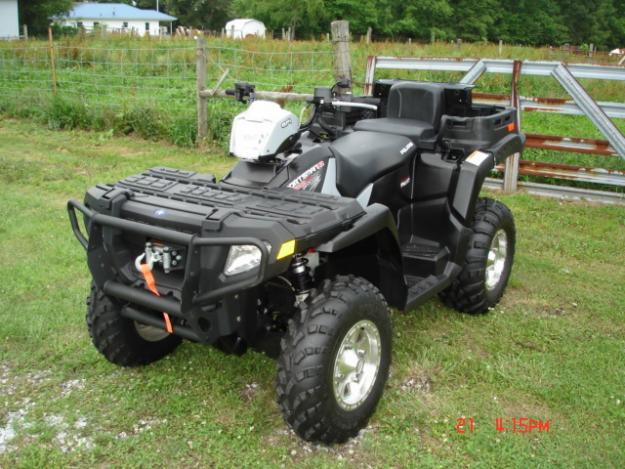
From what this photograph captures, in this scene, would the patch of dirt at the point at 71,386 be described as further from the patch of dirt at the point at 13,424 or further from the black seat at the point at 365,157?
the black seat at the point at 365,157

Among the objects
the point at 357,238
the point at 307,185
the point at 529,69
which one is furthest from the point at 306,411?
the point at 529,69

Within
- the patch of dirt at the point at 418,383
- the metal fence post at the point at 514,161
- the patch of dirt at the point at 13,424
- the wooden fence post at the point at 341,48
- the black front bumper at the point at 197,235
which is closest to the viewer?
the black front bumper at the point at 197,235

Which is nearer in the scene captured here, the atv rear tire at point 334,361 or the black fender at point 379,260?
the atv rear tire at point 334,361

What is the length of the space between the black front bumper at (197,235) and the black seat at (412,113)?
115 cm

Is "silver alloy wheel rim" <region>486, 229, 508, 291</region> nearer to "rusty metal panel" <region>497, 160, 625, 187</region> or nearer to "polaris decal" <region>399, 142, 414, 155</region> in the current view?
"polaris decal" <region>399, 142, 414, 155</region>

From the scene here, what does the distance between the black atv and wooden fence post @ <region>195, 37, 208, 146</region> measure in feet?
17.6

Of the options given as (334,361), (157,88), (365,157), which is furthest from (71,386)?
(157,88)

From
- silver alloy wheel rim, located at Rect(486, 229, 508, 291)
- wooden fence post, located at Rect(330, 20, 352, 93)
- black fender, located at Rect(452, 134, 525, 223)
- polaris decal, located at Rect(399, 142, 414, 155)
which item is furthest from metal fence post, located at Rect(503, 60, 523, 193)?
polaris decal, located at Rect(399, 142, 414, 155)

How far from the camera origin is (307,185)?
3363mm

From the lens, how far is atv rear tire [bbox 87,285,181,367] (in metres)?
3.41

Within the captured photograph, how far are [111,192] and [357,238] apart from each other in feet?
3.75

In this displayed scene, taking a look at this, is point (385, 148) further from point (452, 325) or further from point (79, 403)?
point (79, 403)

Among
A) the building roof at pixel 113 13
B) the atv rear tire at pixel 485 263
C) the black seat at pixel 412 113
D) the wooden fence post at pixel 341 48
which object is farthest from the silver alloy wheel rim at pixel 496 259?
the building roof at pixel 113 13

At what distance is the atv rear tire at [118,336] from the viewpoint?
3.41 metres
